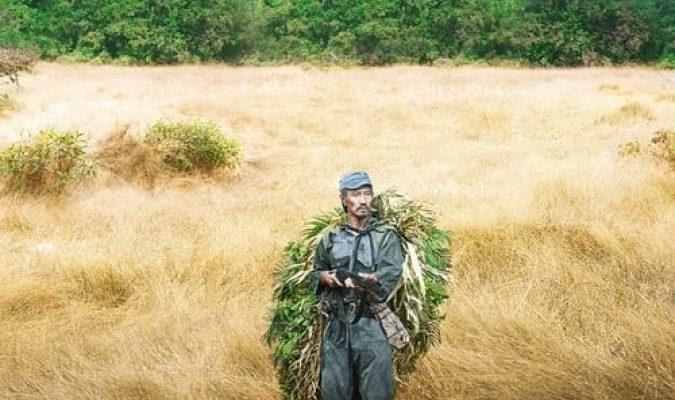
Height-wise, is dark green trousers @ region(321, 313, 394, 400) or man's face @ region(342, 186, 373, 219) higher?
man's face @ region(342, 186, 373, 219)

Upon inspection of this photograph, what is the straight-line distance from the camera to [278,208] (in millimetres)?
8211

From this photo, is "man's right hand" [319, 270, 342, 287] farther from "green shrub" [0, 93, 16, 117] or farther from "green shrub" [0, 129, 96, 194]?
"green shrub" [0, 93, 16, 117]

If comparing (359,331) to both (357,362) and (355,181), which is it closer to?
(357,362)

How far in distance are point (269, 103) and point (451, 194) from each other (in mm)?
9503

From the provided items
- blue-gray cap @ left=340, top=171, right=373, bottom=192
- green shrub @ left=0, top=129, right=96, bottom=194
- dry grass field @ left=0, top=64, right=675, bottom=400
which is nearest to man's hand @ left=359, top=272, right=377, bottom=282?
blue-gray cap @ left=340, top=171, right=373, bottom=192

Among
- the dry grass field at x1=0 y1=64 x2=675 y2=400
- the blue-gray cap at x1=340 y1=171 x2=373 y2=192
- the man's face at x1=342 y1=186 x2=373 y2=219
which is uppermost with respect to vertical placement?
the blue-gray cap at x1=340 y1=171 x2=373 y2=192

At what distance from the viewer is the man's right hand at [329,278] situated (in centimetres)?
312

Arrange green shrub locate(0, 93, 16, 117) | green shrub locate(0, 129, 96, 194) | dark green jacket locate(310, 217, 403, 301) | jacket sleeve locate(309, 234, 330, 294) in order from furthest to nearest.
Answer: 1. green shrub locate(0, 93, 16, 117)
2. green shrub locate(0, 129, 96, 194)
3. jacket sleeve locate(309, 234, 330, 294)
4. dark green jacket locate(310, 217, 403, 301)

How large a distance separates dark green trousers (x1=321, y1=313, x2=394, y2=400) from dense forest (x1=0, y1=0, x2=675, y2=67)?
3144cm

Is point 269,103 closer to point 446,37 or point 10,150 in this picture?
point 10,150

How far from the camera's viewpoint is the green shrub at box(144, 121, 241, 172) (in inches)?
416

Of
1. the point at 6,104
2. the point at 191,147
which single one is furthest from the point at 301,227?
the point at 6,104

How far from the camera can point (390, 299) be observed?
3.26m

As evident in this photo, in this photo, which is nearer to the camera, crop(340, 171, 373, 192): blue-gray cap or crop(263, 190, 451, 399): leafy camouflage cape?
crop(340, 171, 373, 192): blue-gray cap
